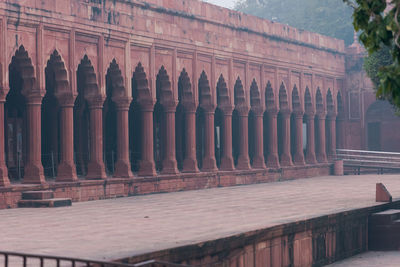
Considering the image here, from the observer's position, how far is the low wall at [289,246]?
11823 mm

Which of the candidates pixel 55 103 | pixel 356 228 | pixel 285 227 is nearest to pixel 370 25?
pixel 285 227

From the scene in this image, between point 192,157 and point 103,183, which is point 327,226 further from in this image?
point 192,157

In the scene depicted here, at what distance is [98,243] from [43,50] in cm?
1030

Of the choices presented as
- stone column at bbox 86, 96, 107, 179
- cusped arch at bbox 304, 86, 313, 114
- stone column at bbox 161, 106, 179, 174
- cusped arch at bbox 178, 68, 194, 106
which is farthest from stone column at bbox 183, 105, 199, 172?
cusped arch at bbox 304, 86, 313, 114

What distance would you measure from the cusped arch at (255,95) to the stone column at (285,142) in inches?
105

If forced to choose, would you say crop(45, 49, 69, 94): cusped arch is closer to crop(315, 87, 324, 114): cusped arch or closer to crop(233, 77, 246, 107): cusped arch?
crop(233, 77, 246, 107): cusped arch

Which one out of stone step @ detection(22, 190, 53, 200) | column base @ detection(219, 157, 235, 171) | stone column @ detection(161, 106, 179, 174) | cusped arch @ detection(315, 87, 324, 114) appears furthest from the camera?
cusped arch @ detection(315, 87, 324, 114)

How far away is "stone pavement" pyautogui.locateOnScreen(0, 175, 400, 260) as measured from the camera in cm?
1177

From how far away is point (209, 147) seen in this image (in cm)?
2902

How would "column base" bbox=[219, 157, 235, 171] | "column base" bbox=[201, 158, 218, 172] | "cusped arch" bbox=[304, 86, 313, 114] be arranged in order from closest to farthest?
"column base" bbox=[201, 158, 218, 172] → "column base" bbox=[219, 157, 235, 171] → "cusped arch" bbox=[304, 86, 313, 114]

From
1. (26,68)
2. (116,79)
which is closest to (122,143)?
(116,79)

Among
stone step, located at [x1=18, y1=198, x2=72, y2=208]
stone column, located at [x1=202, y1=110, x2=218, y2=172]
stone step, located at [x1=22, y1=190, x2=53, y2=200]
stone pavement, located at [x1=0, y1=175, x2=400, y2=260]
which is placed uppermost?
stone column, located at [x1=202, y1=110, x2=218, y2=172]

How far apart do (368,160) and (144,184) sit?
56.7ft

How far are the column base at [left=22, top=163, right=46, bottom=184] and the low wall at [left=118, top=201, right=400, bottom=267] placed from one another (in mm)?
7410
